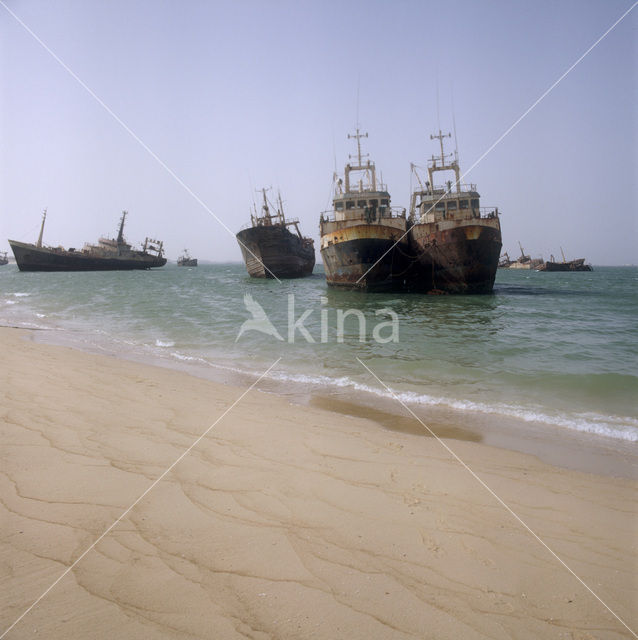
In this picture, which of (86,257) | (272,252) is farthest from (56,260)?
(272,252)

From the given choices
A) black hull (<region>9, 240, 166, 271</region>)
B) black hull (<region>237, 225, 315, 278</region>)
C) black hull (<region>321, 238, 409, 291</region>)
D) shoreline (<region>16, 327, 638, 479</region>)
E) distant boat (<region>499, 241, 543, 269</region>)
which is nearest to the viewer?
shoreline (<region>16, 327, 638, 479</region>)

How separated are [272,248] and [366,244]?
707 inches

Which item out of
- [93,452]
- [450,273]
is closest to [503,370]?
[93,452]

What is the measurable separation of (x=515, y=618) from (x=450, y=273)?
21.4 m

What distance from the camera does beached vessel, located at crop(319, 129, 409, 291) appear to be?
2178cm

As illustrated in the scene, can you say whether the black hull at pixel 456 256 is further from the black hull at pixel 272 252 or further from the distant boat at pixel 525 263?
the distant boat at pixel 525 263

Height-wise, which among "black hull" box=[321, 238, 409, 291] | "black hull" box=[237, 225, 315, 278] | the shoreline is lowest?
the shoreline

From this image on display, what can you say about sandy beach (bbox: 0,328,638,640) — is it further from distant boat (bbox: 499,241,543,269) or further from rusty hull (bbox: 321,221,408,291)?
distant boat (bbox: 499,241,543,269)

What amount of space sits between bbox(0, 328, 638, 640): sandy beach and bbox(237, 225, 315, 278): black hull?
111ft

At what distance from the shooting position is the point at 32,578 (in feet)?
6.16

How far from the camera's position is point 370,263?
2231cm

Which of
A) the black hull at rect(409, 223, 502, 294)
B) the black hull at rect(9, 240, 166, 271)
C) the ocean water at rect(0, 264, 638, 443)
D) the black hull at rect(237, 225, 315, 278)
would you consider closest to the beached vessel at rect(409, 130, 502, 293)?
the black hull at rect(409, 223, 502, 294)

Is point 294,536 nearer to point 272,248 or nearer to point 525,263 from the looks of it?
point 272,248

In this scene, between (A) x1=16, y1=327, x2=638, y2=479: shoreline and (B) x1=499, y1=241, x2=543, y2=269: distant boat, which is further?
(B) x1=499, y1=241, x2=543, y2=269: distant boat
